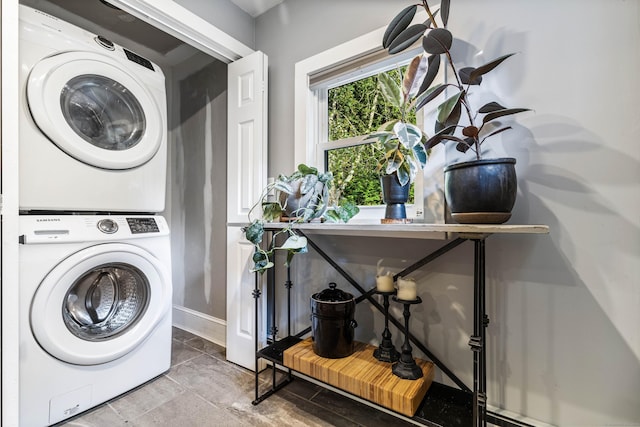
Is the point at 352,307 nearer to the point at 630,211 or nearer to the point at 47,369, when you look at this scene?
the point at 630,211

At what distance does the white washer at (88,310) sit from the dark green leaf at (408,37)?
1504 millimetres

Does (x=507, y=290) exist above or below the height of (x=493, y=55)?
below

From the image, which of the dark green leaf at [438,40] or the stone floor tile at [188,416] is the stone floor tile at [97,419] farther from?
the dark green leaf at [438,40]

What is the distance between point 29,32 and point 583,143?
2.24m

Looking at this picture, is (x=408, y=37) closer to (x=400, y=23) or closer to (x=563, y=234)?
(x=400, y=23)

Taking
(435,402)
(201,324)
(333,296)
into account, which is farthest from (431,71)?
(201,324)

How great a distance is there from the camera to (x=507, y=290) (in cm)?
108

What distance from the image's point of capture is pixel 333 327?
1.23 meters

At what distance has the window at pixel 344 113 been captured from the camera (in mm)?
1440

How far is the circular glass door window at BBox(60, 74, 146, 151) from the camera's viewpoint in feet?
4.51

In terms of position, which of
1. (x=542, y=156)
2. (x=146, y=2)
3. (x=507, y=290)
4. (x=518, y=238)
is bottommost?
(x=507, y=290)

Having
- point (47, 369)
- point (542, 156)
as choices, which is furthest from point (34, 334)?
point (542, 156)

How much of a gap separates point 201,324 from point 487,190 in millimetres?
2222

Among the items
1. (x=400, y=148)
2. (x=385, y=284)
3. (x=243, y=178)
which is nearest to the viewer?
(x=400, y=148)
